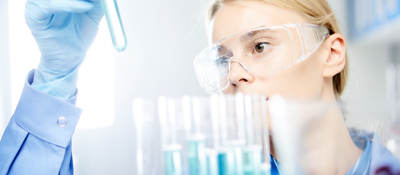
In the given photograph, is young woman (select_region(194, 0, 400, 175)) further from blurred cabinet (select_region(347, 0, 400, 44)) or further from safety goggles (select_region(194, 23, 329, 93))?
blurred cabinet (select_region(347, 0, 400, 44))

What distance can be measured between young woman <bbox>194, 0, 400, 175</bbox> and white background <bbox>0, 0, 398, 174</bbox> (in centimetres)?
9

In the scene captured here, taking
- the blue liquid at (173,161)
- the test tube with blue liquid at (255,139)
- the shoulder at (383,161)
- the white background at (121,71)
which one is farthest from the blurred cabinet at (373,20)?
the blue liquid at (173,161)

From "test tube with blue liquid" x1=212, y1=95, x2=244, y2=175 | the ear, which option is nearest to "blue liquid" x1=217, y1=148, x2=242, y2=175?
"test tube with blue liquid" x1=212, y1=95, x2=244, y2=175

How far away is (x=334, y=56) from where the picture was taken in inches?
40.4

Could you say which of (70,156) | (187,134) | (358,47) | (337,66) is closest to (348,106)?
(337,66)

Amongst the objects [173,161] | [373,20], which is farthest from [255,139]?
[373,20]

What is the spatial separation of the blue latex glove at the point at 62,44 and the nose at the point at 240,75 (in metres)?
0.37

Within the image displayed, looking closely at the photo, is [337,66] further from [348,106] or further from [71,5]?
[71,5]

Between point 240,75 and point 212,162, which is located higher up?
point 240,75

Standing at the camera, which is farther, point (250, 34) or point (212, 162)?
point (250, 34)

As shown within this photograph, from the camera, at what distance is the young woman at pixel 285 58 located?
911mm

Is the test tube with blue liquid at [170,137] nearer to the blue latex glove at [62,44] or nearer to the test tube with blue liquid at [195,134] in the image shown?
the test tube with blue liquid at [195,134]

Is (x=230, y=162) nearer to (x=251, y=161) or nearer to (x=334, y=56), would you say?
(x=251, y=161)

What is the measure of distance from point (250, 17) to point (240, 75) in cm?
16
